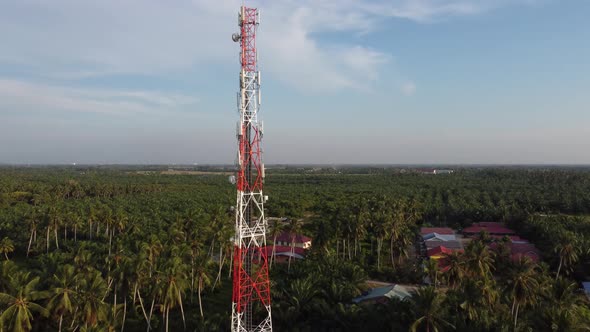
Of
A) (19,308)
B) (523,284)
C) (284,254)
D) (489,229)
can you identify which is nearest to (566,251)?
(523,284)

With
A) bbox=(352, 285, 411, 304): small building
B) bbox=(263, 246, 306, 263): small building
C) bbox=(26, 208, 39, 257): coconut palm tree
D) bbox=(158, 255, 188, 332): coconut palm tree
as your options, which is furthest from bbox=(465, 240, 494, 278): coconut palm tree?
bbox=(26, 208, 39, 257): coconut palm tree

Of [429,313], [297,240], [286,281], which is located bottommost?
[297,240]

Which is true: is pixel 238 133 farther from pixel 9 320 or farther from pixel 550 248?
pixel 550 248

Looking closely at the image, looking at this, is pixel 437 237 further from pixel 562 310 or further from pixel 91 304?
pixel 91 304

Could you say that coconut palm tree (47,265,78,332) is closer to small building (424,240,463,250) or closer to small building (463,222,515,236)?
small building (424,240,463,250)

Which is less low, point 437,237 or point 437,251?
point 437,237

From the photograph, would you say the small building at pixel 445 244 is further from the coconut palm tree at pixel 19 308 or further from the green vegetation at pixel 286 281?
the coconut palm tree at pixel 19 308
